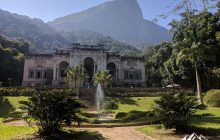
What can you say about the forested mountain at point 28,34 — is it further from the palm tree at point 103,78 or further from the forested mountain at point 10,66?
the palm tree at point 103,78

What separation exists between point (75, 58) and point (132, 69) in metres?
14.8

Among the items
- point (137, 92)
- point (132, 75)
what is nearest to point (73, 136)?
point (137, 92)

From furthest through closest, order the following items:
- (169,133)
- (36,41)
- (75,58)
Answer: (36,41), (75,58), (169,133)

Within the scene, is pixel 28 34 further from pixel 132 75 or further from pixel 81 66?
pixel 81 66

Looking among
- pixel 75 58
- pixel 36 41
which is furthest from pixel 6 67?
pixel 36 41

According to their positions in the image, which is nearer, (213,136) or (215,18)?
(213,136)

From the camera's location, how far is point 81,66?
6066cm

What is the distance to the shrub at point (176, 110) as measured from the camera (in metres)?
15.3

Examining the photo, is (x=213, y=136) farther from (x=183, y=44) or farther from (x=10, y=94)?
(x=10, y=94)

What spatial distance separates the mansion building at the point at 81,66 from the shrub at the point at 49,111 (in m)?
44.9

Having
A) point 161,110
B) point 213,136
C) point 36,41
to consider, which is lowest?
point 213,136

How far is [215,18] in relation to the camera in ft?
150

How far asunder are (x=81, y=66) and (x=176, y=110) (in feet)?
153

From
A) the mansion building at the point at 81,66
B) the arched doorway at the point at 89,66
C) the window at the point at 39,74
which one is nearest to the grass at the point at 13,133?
the mansion building at the point at 81,66
